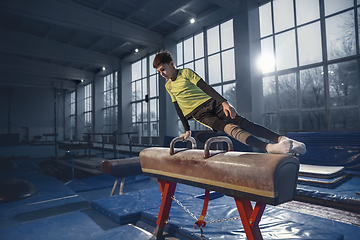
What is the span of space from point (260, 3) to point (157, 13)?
11.1 ft

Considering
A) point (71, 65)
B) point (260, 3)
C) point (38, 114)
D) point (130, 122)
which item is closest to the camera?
point (38, 114)

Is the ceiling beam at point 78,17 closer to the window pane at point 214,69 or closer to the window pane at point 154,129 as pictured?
the window pane at point 214,69

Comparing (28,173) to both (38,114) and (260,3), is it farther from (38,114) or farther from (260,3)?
(260,3)

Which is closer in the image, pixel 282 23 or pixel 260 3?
pixel 282 23

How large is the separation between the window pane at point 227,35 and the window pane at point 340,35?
2845 millimetres

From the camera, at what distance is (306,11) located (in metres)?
5.85

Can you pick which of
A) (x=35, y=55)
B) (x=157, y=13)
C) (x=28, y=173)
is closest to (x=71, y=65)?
(x=35, y=55)

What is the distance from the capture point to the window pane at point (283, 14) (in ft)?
20.2

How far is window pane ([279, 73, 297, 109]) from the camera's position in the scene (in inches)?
241

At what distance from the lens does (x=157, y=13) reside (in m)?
7.50

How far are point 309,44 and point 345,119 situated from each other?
2.16 meters

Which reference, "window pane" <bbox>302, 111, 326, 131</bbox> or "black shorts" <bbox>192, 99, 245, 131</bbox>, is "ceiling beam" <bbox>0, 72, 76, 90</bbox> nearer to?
"black shorts" <bbox>192, 99, 245, 131</bbox>

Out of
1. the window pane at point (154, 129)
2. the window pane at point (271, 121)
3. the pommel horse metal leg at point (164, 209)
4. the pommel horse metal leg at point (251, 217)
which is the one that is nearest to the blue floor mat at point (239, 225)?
the pommel horse metal leg at point (164, 209)

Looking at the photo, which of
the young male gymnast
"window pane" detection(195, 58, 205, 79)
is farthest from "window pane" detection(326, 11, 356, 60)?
the young male gymnast
